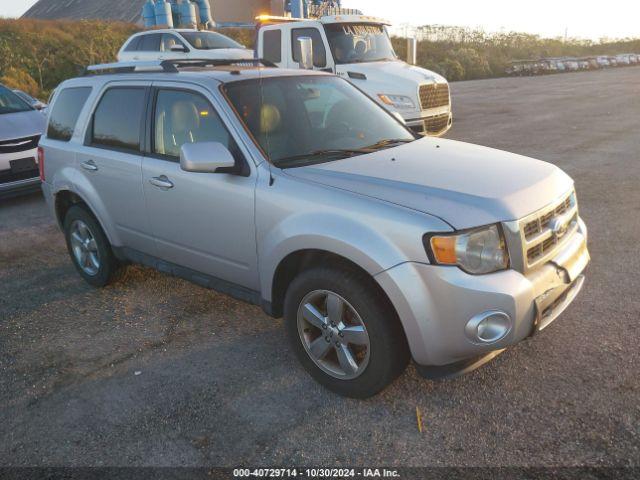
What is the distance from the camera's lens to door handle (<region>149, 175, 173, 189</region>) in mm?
3951

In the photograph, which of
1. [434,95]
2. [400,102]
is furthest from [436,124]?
[400,102]

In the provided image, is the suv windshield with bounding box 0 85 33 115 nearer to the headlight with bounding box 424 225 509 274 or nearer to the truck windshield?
the truck windshield

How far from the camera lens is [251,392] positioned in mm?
3373

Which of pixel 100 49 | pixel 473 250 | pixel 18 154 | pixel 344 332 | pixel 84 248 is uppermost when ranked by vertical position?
pixel 100 49

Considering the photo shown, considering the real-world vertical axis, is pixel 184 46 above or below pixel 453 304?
above

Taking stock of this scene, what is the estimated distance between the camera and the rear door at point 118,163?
4285 mm

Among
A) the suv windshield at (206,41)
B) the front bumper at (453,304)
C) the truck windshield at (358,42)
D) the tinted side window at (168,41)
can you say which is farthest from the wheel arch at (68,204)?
the tinted side window at (168,41)

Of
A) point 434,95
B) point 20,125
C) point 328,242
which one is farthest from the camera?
point 434,95

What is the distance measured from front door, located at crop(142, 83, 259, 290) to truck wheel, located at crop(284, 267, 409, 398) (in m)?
0.47

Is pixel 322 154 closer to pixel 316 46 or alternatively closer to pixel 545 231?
pixel 545 231

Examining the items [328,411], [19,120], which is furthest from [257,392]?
[19,120]

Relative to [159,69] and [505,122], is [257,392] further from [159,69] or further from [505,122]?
[505,122]

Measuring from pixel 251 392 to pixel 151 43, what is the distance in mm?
13495

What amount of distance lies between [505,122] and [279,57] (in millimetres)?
6192
